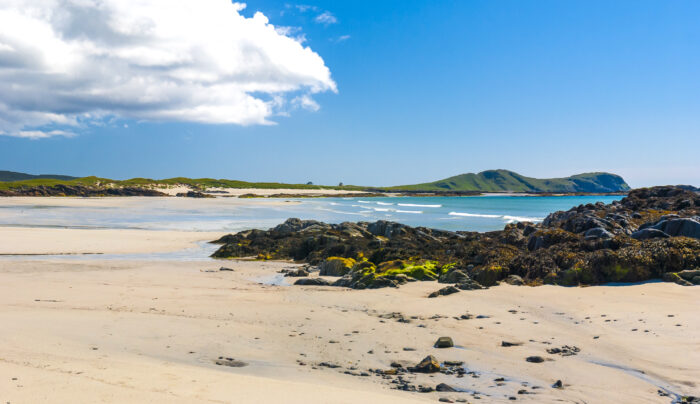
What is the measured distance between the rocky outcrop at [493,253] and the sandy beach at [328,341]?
3.22 ft

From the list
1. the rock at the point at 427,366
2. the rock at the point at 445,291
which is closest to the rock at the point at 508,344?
the rock at the point at 427,366

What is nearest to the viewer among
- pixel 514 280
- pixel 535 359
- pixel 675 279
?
pixel 535 359

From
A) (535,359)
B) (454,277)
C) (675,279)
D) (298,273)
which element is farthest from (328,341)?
(675,279)

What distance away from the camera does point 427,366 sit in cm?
711

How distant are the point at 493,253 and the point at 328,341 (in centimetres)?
999

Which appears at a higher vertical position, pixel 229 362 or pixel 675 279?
pixel 675 279

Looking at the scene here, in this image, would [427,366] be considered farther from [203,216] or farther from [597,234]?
[203,216]

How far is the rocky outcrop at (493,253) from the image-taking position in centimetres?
1252

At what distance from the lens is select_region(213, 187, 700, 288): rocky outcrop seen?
41.1 feet

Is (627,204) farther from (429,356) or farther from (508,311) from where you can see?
(429,356)

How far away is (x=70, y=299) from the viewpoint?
38.6 ft

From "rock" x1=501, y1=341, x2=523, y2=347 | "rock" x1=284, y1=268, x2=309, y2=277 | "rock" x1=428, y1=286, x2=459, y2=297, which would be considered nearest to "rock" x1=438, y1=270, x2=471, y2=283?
"rock" x1=428, y1=286, x2=459, y2=297

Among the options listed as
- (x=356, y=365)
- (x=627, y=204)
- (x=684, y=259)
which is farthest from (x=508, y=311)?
(x=627, y=204)

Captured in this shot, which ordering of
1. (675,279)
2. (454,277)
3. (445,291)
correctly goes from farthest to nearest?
(454,277) → (445,291) → (675,279)
